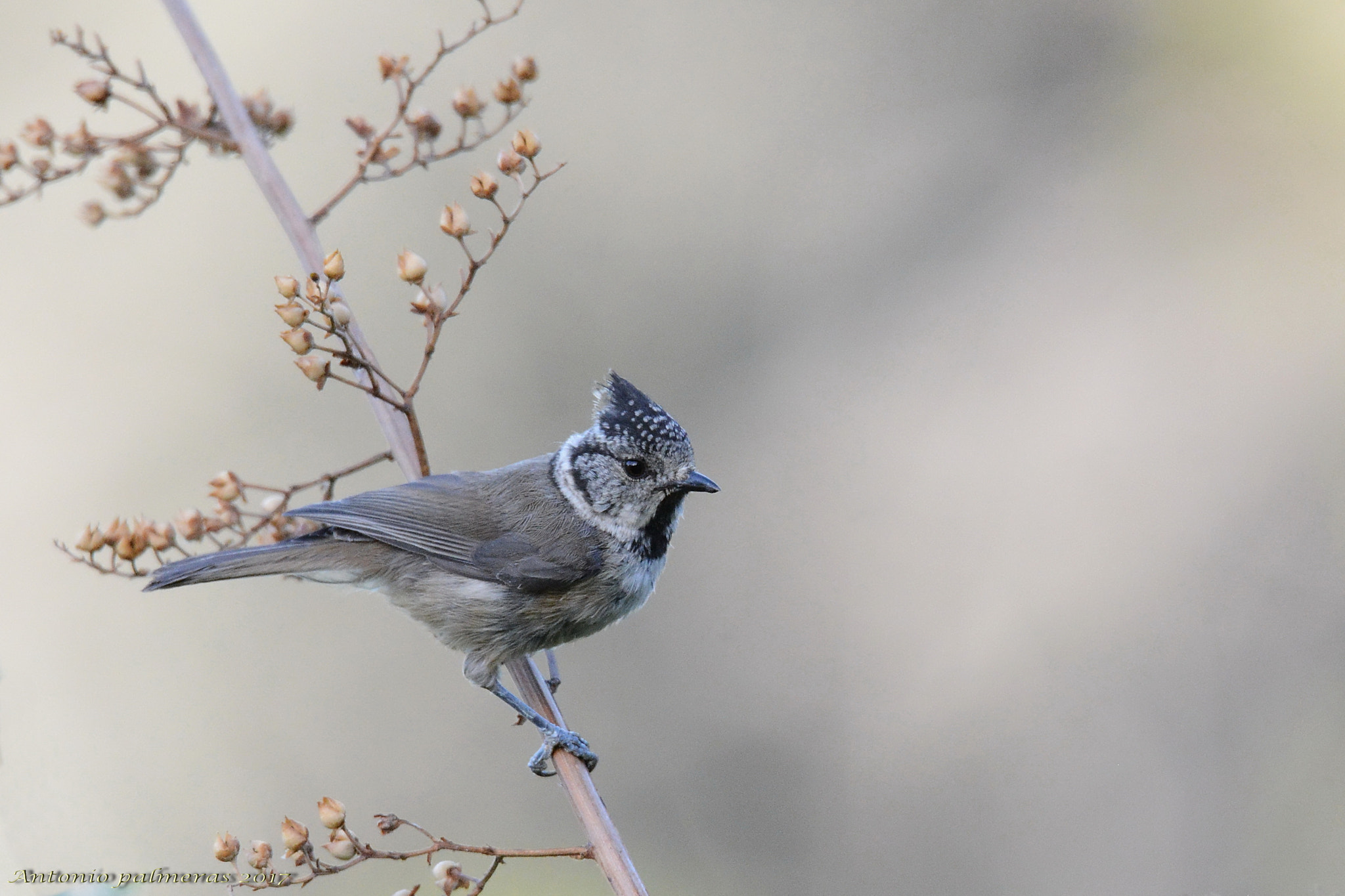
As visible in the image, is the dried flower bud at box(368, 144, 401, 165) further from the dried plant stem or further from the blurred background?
the blurred background

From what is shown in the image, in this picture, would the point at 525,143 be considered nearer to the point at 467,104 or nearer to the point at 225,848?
the point at 467,104

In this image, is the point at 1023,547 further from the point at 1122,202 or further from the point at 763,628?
the point at 1122,202

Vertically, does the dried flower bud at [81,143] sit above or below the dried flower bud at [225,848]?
above

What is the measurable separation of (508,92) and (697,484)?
1.29 m

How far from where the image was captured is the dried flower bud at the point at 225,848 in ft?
7.43

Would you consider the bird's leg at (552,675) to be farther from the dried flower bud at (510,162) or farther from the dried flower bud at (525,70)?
the dried flower bud at (525,70)

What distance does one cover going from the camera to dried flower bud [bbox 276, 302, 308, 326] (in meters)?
2.40

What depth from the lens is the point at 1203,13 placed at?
7.02 meters

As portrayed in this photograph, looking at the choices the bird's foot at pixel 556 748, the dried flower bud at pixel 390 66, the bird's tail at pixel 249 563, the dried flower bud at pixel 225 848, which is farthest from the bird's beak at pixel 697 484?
the dried flower bud at pixel 225 848

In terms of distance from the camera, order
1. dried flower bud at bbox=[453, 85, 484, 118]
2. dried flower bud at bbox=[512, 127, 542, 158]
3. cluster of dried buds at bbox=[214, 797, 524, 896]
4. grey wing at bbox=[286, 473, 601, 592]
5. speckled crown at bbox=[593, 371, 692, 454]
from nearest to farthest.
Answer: cluster of dried buds at bbox=[214, 797, 524, 896] < dried flower bud at bbox=[512, 127, 542, 158] < dried flower bud at bbox=[453, 85, 484, 118] < grey wing at bbox=[286, 473, 601, 592] < speckled crown at bbox=[593, 371, 692, 454]

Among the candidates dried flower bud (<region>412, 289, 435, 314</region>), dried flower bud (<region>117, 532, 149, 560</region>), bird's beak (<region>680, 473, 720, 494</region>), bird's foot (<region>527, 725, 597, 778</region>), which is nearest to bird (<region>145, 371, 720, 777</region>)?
bird's beak (<region>680, 473, 720, 494</region>)

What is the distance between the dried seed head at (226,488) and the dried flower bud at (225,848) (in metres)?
0.91

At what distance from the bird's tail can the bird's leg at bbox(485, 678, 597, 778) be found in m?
0.66

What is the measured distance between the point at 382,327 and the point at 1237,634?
194 inches
